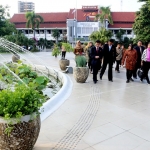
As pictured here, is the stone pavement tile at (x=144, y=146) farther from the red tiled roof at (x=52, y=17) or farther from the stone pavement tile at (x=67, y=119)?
the red tiled roof at (x=52, y=17)

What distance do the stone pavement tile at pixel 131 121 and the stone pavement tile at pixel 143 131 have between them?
0.11 meters

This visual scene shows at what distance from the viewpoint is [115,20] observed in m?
44.8

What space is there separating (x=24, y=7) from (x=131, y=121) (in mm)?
161160

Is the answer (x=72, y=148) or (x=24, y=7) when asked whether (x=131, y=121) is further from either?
(x=24, y=7)

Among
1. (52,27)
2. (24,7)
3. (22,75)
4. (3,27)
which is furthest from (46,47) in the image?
(24,7)

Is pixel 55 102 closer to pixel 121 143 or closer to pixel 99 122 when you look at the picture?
pixel 99 122

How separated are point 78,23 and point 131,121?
42.5 metres

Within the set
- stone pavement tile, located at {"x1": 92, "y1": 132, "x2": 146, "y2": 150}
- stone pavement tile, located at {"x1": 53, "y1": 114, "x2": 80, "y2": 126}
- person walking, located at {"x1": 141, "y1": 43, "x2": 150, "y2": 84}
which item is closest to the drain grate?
stone pavement tile, located at {"x1": 53, "y1": 114, "x2": 80, "y2": 126}

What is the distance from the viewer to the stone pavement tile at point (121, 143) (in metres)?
3.56

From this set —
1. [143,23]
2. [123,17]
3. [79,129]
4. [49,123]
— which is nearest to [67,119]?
[49,123]

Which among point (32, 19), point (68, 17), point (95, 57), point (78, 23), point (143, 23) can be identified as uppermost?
point (68, 17)

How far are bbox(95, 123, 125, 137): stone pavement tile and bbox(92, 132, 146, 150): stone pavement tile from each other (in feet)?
0.41

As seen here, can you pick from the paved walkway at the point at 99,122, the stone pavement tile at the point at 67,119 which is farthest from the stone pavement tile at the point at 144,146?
the stone pavement tile at the point at 67,119

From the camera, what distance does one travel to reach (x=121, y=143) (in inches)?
146
